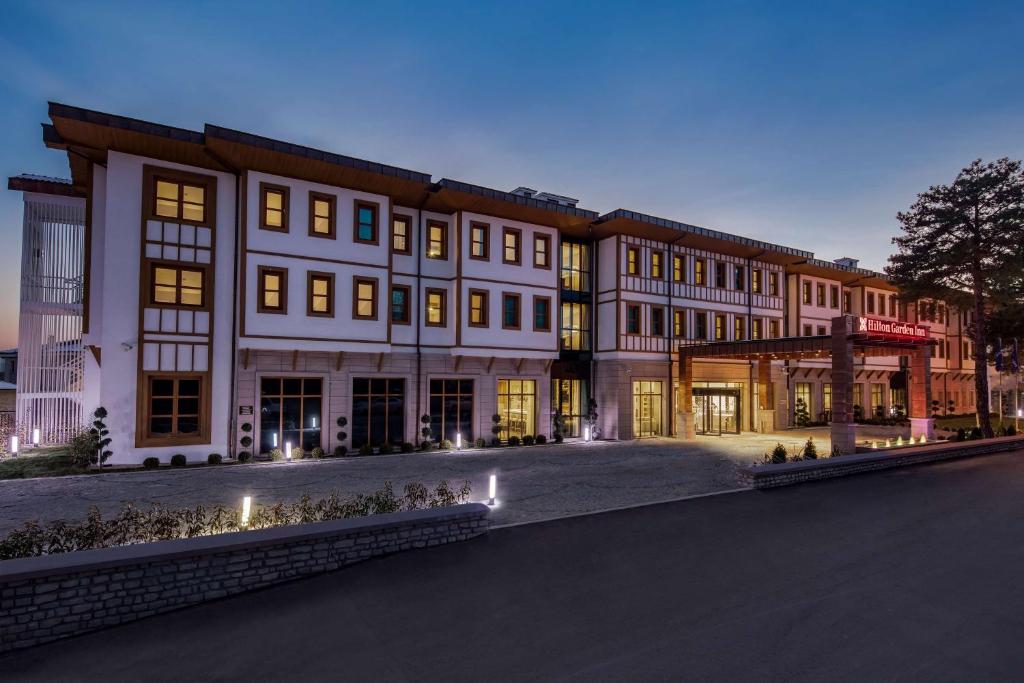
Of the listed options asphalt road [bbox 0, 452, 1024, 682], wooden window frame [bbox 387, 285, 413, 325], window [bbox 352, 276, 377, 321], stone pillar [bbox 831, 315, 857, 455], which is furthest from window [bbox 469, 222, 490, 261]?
asphalt road [bbox 0, 452, 1024, 682]

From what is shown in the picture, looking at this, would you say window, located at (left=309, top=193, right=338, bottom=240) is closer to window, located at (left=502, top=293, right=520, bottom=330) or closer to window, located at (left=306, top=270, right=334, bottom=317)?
window, located at (left=306, top=270, right=334, bottom=317)

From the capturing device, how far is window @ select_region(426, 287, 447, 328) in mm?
26359

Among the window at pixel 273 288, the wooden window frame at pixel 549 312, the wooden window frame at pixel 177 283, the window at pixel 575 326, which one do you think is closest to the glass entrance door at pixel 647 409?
the window at pixel 575 326

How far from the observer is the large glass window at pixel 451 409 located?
26.3 m

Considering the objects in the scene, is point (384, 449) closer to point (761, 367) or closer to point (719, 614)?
point (719, 614)

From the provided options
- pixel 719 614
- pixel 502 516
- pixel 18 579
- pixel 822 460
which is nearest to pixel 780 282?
pixel 822 460

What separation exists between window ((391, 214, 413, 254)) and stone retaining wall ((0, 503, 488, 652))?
17537mm

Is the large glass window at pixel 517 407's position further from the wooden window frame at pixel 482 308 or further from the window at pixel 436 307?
the window at pixel 436 307

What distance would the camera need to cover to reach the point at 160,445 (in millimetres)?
20203

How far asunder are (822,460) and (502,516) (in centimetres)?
1163

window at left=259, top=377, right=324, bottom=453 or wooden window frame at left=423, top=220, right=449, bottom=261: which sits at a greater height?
wooden window frame at left=423, top=220, right=449, bottom=261

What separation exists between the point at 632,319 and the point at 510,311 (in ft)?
25.1

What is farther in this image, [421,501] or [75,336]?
[75,336]

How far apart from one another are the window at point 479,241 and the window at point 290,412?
31.6 ft
